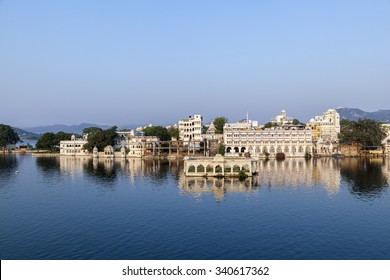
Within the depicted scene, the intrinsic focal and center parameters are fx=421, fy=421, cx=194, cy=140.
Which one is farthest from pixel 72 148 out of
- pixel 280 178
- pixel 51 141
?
pixel 280 178

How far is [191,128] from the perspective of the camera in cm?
11694

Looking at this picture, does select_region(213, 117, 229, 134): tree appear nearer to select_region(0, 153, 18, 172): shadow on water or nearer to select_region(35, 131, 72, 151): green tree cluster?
select_region(35, 131, 72, 151): green tree cluster

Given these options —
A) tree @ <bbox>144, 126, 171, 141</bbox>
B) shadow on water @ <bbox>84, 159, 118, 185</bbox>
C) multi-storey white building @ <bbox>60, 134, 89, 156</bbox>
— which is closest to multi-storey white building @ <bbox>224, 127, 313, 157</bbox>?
tree @ <bbox>144, 126, 171, 141</bbox>

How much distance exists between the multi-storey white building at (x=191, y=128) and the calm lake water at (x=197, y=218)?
5743 centimetres

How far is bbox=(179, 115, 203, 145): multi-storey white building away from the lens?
376 feet

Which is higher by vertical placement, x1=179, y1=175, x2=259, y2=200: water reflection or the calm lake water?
x1=179, y1=175, x2=259, y2=200: water reflection

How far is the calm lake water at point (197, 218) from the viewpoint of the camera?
25.0 m

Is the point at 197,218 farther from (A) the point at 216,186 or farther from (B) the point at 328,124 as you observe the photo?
(B) the point at 328,124

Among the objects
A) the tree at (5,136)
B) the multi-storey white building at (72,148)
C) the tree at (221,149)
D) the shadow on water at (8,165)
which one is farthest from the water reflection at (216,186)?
the tree at (5,136)

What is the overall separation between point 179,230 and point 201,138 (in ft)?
273

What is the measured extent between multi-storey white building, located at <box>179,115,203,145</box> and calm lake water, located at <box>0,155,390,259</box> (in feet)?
188

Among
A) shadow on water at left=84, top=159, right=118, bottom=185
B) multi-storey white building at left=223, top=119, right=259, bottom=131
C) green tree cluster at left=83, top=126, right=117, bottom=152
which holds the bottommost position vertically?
shadow on water at left=84, top=159, right=118, bottom=185

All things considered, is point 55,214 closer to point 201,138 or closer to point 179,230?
point 179,230
